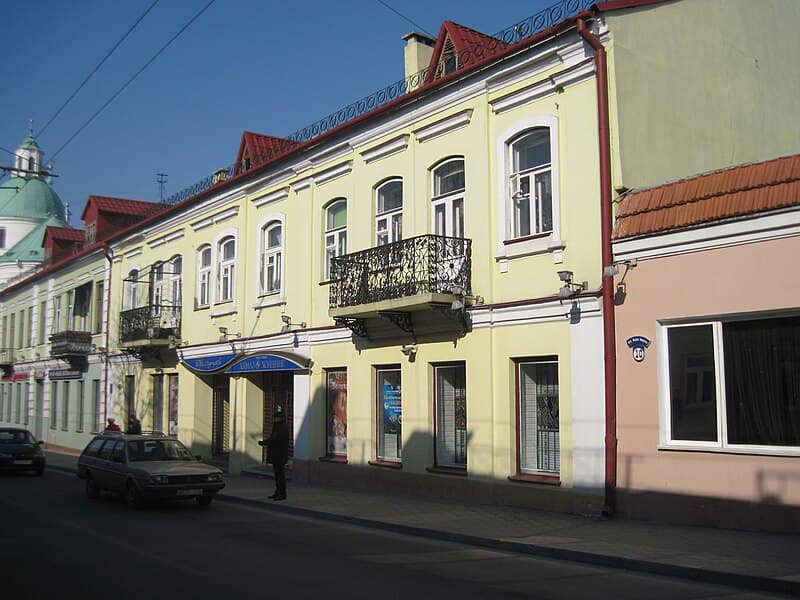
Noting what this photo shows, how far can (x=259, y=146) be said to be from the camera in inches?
934

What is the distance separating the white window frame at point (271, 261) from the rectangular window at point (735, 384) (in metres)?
11.9

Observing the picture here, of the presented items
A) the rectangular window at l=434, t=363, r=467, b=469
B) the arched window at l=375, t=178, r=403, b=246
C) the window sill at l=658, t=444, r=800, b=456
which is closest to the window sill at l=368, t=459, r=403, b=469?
the rectangular window at l=434, t=363, r=467, b=469

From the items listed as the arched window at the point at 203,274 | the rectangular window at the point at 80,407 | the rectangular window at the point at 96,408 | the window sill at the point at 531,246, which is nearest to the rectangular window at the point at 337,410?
the window sill at the point at 531,246

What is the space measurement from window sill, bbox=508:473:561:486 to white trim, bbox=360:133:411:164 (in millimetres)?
7449

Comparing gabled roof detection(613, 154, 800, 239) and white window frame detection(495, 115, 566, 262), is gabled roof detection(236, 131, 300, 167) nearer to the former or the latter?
white window frame detection(495, 115, 566, 262)

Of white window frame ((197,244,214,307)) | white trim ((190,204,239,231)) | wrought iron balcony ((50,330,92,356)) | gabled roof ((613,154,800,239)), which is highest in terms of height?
white trim ((190,204,239,231))

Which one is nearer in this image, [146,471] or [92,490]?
[146,471]

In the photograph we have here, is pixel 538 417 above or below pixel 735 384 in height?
below

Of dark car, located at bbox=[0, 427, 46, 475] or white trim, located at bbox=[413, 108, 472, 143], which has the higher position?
white trim, located at bbox=[413, 108, 472, 143]

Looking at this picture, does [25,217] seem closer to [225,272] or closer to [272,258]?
[225,272]

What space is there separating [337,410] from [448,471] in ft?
14.6

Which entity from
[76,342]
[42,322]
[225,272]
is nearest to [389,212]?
[225,272]

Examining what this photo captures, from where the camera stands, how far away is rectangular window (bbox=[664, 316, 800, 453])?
36.9ft

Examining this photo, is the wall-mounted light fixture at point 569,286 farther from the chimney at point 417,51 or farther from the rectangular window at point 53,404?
the rectangular window at point 53,404
